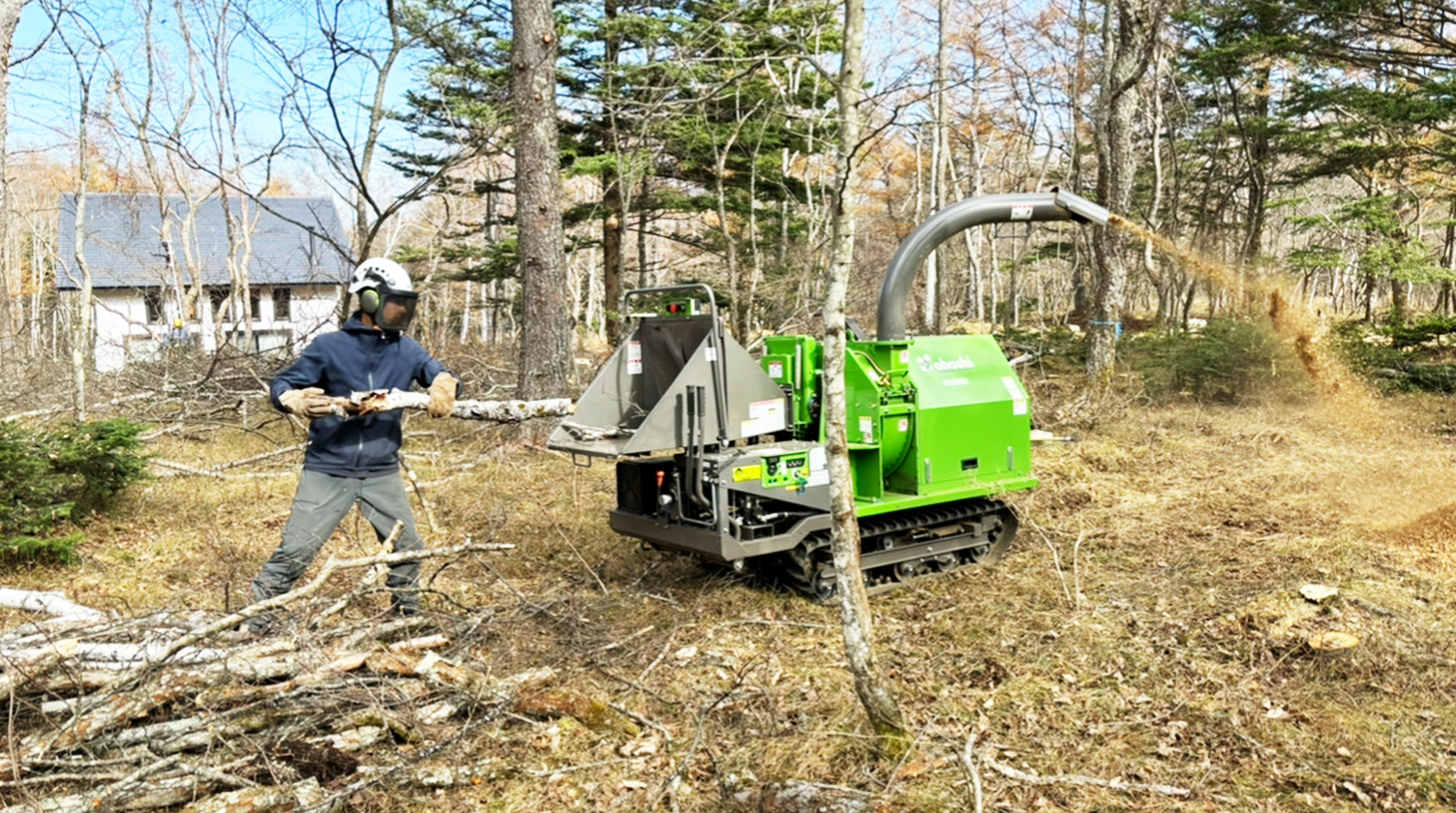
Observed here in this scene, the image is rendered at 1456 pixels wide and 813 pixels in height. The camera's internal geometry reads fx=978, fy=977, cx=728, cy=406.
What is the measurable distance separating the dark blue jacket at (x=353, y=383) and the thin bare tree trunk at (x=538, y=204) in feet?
15.6

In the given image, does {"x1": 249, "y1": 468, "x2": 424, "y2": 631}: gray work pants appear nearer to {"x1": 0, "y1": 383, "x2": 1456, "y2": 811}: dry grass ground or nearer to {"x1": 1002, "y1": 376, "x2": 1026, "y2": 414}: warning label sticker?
{"x1": 0, "y1": 383, "x2": 1456, "y2": 811}: dry grass ground

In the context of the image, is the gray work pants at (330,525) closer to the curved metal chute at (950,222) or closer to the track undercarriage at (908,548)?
the track undercarriage at (908,548)

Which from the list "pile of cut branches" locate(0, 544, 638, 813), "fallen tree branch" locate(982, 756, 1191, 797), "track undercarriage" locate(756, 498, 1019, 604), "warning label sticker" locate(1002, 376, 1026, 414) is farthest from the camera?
"warning label sticker" locate(1002, 376, 1026, 414)

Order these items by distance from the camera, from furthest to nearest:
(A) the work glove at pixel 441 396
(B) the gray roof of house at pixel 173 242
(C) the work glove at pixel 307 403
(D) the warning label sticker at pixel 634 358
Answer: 1. (B) the gray roof of house at pixel 173 242
2. (D) the warning label sticker at pixel 634 358
3. (A) the work glove at pixel 441 396
4. (C) the work glove at pixel 307 403

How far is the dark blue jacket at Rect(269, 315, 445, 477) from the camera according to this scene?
511 cm

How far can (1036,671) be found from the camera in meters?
Answer: 4.89

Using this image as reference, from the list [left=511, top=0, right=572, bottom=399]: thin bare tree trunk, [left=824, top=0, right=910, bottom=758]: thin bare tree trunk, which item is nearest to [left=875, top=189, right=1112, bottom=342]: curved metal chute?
[left=824, top=0, right=910, bottom=758]: thin bare tree trunk

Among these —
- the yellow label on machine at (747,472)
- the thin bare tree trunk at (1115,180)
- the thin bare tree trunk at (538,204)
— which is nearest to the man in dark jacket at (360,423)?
the yellow label on machine at (747,472)

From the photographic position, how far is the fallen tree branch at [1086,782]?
Result: 369 centimetres

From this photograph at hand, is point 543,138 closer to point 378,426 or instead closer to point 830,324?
point 378,426

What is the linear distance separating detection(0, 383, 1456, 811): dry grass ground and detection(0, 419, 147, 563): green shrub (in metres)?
0.23

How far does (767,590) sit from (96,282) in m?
38.2

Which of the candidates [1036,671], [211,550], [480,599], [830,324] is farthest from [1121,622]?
[211,550]

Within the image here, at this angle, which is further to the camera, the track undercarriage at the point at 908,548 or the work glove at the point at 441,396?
the track undercarriage at the point at 908,548
